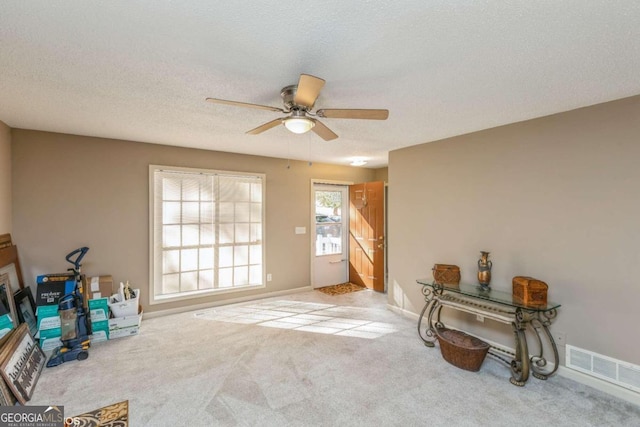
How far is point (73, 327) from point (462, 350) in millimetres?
3961

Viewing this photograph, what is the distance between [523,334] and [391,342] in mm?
1297

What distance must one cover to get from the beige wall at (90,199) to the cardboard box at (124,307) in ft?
1.54

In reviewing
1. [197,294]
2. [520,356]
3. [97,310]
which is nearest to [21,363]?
[97,310]

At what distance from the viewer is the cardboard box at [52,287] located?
123 inches

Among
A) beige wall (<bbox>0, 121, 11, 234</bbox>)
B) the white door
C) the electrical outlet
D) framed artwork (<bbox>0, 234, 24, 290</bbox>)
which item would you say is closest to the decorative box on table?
the electrical outlet

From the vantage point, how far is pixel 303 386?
97.6 inches

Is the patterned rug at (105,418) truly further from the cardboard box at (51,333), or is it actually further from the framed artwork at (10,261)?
the framed artwork at (10,261)

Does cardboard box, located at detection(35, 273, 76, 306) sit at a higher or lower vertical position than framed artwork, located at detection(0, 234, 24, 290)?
lower

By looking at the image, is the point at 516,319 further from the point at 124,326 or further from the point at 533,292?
the point at 124,326

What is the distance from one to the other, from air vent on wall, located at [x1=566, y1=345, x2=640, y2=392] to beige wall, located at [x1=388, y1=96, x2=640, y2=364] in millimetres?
60

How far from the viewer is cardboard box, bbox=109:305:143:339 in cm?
338

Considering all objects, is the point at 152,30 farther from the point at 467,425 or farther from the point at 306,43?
the point at 467,425

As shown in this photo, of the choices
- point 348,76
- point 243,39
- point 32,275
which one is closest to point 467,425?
point 348,76

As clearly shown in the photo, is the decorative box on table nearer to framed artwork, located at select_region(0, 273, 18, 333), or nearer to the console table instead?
the console table
